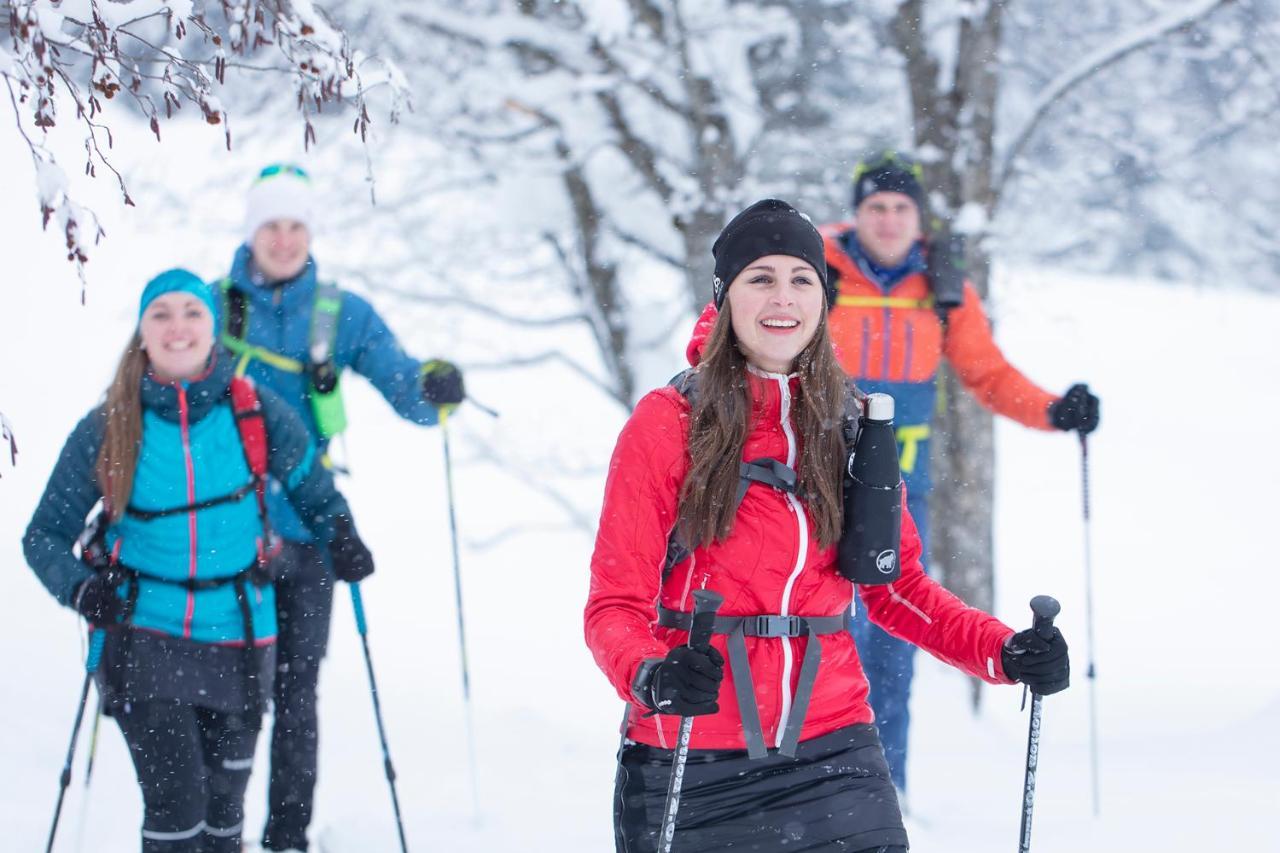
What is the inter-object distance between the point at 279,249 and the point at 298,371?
1.50 ft

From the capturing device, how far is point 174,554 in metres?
3.50

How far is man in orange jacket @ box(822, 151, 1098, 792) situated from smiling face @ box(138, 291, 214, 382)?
7.31 ft

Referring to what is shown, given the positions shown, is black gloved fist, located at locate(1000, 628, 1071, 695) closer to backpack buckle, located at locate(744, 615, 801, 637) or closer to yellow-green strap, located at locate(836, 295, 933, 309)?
backpack buckle, located at locate(744, 615, 801, 637)

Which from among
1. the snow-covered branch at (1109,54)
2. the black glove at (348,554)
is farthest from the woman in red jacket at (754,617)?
the snow-covered branch at (1109,54)

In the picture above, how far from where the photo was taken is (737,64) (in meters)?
8.47

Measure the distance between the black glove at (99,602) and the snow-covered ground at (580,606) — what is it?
1312 mm

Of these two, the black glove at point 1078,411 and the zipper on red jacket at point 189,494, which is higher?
the black glove at point 1078,411

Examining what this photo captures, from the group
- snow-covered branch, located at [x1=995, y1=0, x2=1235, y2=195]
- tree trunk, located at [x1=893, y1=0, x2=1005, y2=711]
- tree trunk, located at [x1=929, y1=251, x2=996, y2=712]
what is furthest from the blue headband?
snow-covered branch, located at [x1=995, y1=0, x2=1235, y2=195]

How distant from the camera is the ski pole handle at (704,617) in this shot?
7.35 feet

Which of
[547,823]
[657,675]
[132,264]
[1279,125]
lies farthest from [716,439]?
[132,264]

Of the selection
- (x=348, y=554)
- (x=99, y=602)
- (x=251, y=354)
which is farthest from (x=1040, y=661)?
(x=251, y=354)

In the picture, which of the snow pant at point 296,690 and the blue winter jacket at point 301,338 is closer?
the snow pant at point 296,690

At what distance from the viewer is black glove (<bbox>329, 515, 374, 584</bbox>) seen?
3.96m

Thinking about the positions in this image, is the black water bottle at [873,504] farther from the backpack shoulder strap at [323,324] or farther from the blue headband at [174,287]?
the backpack shoulder strap at [323,324]
